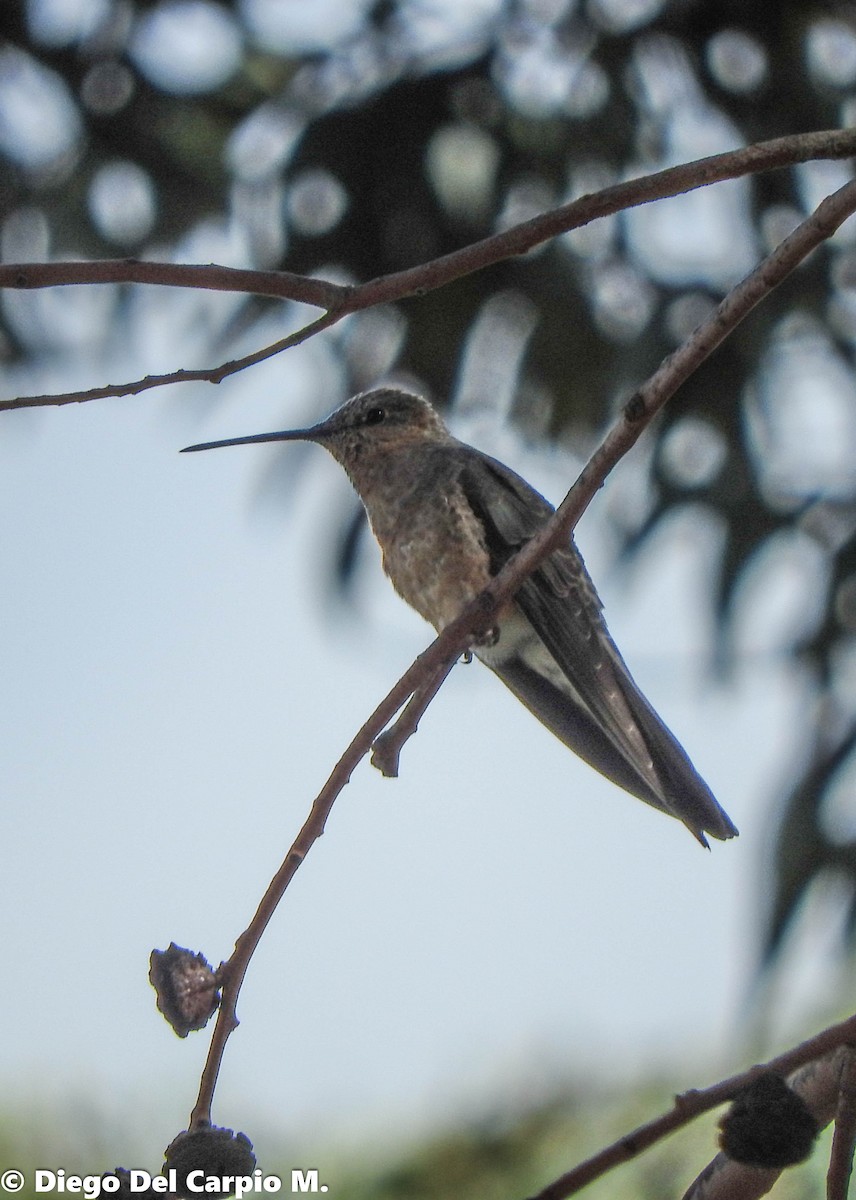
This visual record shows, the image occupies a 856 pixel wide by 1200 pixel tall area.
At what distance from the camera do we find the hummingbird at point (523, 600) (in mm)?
2502

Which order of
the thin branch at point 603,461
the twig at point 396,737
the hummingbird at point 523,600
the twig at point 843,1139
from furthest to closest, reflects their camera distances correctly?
the hummingbird at point 523,600
the twig at point 396,737
the thin branch at point 603,461
the twig at point 843,1139

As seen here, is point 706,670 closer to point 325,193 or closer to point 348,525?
point 348,525

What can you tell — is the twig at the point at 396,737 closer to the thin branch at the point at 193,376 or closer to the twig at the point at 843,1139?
the thin branch at the point at 193,376

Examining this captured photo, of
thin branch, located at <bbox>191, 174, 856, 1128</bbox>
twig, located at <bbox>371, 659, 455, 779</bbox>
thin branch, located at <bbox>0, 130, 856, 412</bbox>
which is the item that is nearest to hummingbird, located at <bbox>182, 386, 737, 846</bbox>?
twig, located at <bbox>371, 659, 455, 779</bbox>

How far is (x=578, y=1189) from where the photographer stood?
3.40 feet

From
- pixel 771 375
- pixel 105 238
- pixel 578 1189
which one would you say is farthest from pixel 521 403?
pixel 578 1189

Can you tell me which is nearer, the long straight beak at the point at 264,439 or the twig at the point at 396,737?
the twig at the point at 396,737

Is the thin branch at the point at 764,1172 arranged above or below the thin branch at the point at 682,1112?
above

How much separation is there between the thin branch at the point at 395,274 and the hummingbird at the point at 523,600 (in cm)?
92

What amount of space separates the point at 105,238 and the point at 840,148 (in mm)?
3015

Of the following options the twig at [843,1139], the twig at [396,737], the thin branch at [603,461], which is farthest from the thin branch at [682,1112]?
the twig at [396,737]

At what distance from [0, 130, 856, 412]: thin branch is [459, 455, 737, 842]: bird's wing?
0.91 metres

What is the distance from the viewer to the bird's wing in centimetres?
239

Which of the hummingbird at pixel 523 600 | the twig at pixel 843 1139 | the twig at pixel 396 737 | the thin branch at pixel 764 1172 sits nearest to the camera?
the twig at pixel 843 1139
